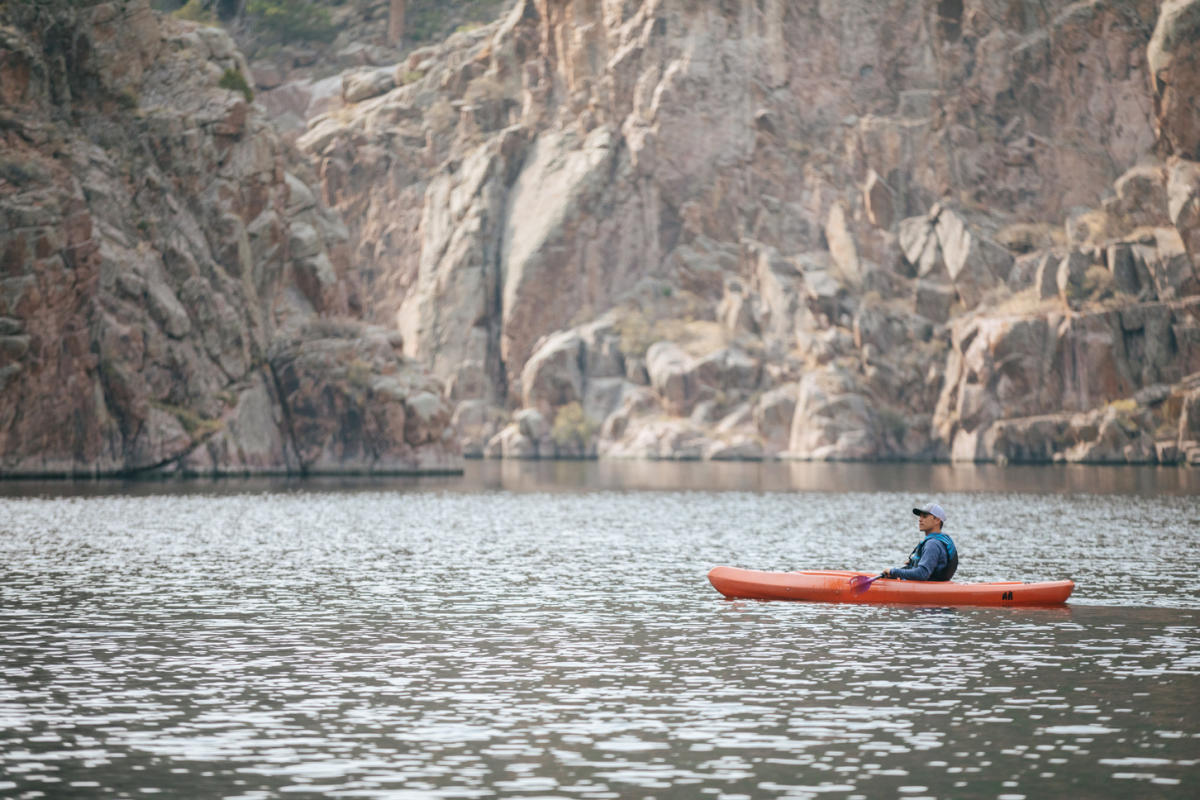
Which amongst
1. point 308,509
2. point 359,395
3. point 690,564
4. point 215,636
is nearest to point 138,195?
point 359,395

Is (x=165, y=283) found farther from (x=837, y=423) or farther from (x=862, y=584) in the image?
(x=862, y=584)

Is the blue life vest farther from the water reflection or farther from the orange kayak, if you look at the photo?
the water reflection

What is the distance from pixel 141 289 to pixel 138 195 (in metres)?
11.7

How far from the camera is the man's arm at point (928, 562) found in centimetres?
3934

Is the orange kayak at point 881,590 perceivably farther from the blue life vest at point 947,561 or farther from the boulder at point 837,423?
the boulder at point 837,423

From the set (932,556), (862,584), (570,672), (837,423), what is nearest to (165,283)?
(837,423)

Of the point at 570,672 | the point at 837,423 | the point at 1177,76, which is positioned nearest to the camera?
the point at 570,672

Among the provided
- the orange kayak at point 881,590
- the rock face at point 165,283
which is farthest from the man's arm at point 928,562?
the rock face at point 165,283

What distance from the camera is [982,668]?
30.0 metres

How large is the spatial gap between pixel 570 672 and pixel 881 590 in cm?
1270

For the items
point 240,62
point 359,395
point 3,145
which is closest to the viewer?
point 3,145

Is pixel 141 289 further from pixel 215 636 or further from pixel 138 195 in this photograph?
pixel 215 636

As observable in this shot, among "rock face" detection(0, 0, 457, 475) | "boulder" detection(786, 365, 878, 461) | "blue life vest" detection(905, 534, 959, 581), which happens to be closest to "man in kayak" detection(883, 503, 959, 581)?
"blue life vest" detection(905, 534, 959, 581)

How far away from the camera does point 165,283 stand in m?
132
